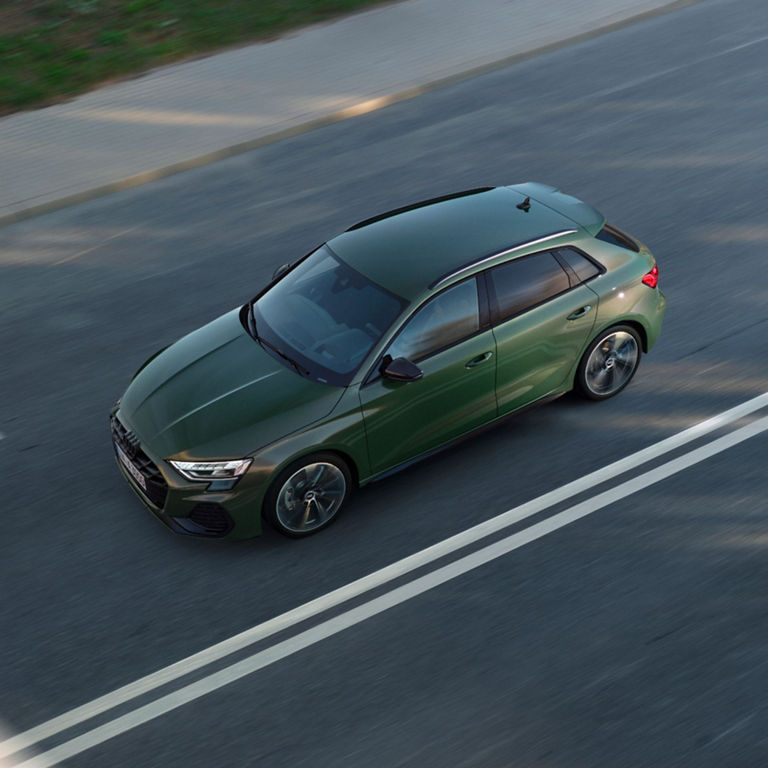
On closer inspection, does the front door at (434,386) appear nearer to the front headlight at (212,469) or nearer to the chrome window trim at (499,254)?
the chrome window trim at (499,254)

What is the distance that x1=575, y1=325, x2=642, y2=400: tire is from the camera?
8586 millimetres

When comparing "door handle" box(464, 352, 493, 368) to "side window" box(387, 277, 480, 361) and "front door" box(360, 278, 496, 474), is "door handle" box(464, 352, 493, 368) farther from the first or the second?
"side window" box(387, 277, 480, 361)

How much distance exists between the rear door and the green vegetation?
8962mm

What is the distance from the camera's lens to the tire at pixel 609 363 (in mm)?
8586

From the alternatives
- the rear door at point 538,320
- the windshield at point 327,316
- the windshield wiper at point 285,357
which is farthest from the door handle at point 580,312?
the windshield wiper at point 285,357

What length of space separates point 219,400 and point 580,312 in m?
2.87

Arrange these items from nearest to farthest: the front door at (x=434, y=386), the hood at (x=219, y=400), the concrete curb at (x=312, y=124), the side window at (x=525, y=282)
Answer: the hood at (x=219, y=400)
the front door at (x=434, y=386)
the side window at (x=525, y=282)
the concrete curb at (x=312, y=124)

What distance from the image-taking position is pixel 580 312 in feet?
27.2

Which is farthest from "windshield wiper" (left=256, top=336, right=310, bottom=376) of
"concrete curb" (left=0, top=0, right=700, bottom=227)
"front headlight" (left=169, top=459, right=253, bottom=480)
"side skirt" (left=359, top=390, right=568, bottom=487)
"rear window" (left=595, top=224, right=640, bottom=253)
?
"concrete curb" (left=0, top=0, right=700, bottom=227)

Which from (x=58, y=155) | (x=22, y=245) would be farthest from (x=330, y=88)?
(x=22, y=245)

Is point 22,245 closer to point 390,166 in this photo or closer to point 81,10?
point 390,166

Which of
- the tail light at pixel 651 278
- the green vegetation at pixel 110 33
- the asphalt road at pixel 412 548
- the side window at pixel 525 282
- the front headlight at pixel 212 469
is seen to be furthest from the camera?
the green vegetation at pixel 110 33

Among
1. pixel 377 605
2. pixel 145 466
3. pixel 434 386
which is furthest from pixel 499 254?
pixel 145 466

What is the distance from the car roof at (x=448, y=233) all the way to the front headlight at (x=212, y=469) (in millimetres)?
1690
